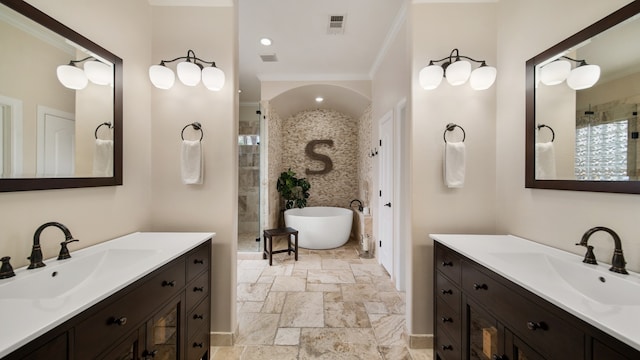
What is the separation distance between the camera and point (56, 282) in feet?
3.72

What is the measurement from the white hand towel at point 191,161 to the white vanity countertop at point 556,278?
187 centimetres

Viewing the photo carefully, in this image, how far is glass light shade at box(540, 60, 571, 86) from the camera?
145cm

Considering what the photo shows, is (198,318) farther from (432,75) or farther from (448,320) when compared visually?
(432,75)

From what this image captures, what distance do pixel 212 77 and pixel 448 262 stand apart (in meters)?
2.17

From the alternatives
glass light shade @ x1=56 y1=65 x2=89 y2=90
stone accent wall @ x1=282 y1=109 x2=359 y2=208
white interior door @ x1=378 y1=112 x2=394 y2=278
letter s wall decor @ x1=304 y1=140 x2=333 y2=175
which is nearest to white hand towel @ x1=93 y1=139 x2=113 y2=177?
glass light shade @ x1=56 y1=65 x2=89 y2=90

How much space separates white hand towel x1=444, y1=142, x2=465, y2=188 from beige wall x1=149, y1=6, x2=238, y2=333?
1.70 meters

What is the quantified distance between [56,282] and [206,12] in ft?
6.69

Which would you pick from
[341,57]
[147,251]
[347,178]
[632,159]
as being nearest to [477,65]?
[632,159]

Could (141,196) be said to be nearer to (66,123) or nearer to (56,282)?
(66,123)

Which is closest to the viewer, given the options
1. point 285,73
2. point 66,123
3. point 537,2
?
point 66,123

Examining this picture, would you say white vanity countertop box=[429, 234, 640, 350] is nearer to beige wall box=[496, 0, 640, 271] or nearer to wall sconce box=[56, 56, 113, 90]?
beige wall box=[496, 0, 640, 271]

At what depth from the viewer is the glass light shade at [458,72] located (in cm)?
182

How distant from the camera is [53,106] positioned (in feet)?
4.21

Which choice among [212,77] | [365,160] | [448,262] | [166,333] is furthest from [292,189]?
[166,333]
